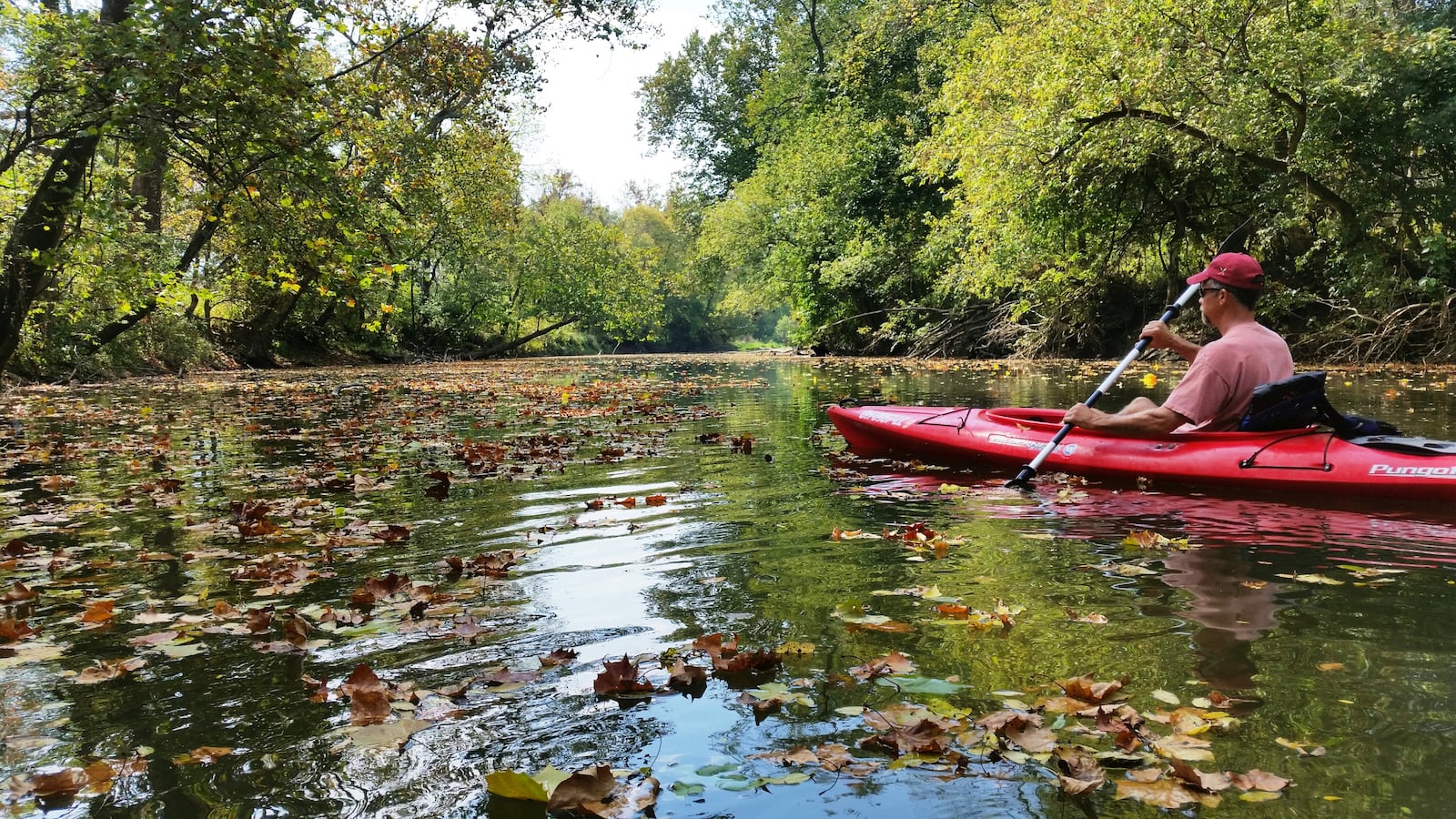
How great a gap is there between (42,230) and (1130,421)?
37.9 feet

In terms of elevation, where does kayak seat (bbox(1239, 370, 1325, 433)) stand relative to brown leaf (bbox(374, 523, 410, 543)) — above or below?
above

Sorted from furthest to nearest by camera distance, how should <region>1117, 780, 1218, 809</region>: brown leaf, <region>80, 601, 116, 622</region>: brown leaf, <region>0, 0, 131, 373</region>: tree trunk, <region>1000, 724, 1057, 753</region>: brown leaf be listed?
<region>0, 0, 131, 373</region>: tree trunk, <region>80, 601, 116, 622</region>: brown leaf, <region>1000, 724, 1057, 753</region>: brown leaf, <region>1117, 780, 1218, 809</region>: brown leaf

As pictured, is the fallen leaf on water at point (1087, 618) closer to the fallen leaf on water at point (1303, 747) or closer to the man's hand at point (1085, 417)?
the fallen leaf on water at point (1303, 747)

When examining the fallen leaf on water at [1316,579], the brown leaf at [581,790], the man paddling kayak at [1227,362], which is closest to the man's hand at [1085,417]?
the man paddling kayak at [1227,362]

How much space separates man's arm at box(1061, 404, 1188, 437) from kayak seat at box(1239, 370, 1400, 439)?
414 mm

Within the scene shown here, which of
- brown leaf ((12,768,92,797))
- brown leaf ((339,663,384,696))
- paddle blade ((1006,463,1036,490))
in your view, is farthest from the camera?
paddle blade ((1006,463,1036,490))

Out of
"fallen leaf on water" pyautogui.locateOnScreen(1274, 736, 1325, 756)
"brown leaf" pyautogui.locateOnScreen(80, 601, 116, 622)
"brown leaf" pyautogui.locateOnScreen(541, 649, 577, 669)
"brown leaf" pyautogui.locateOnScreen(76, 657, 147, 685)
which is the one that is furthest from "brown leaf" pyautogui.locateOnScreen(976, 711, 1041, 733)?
"brown leaf" pyautogui.locateOnScreen(80, 601, 116, 622)

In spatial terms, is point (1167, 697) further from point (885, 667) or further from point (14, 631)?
point (14, 631)

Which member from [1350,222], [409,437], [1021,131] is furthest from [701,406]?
[1350,222]

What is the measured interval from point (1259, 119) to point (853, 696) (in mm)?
15284

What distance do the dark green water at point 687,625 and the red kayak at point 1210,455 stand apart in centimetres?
19

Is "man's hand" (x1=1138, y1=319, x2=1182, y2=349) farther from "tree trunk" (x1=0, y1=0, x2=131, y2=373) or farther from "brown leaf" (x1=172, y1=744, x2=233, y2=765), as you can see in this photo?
"tree trunk" (x1=0, y1=0, x2=131, y2=373)

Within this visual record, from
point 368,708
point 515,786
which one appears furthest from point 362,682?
point 515,786

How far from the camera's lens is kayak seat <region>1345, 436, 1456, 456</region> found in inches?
197
